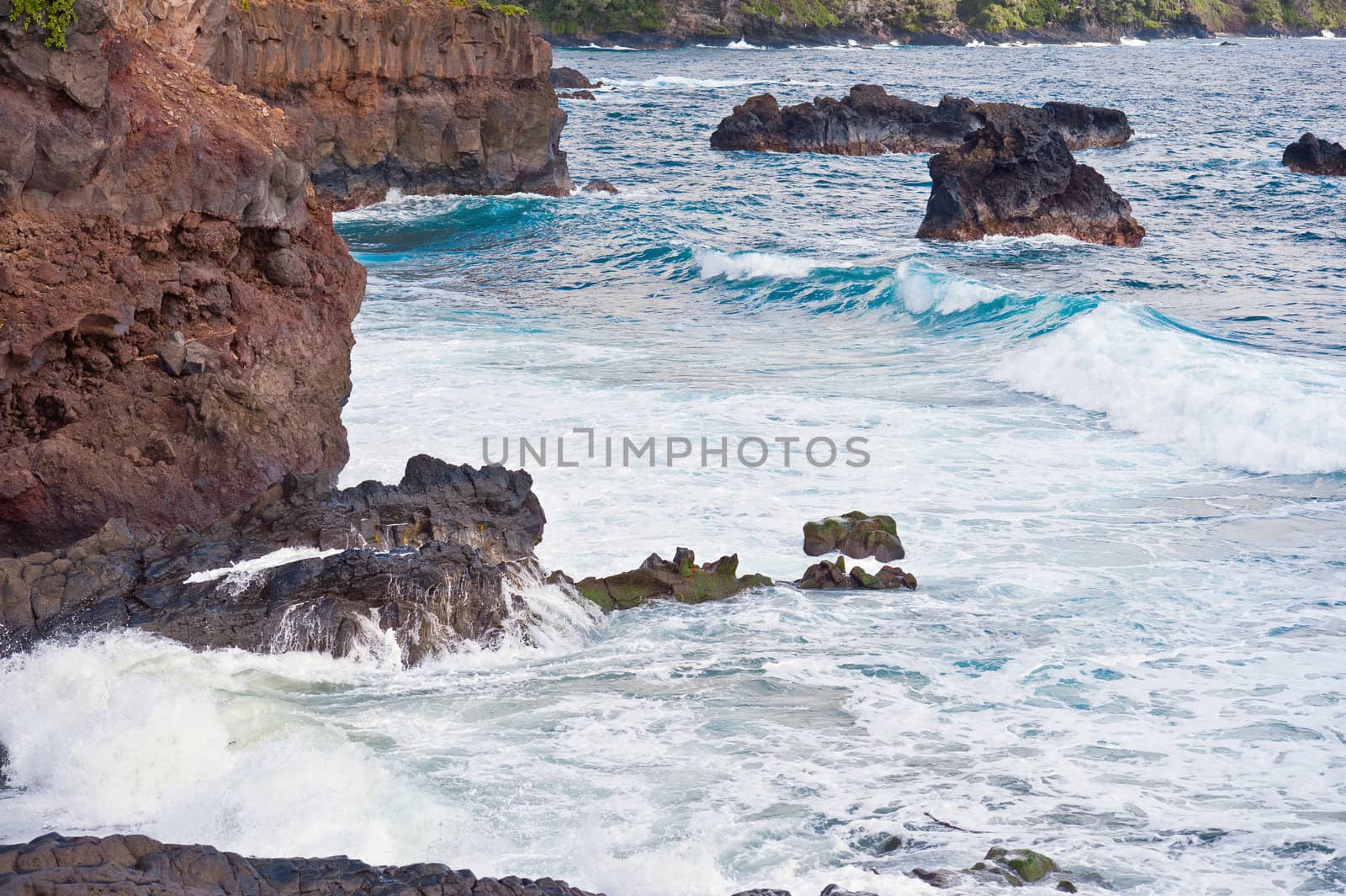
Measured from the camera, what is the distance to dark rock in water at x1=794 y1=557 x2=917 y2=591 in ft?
31.5

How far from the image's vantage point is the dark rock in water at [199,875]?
434 centimetres

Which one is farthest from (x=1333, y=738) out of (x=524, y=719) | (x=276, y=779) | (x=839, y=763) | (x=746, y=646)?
(x=276, y=779)

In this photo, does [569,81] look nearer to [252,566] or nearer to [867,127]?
[867,127]

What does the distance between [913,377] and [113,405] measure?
10.1 meters

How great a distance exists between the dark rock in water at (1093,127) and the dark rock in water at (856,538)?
36361 mm

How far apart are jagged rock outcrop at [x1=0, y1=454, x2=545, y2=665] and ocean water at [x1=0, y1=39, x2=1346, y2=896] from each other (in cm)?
20

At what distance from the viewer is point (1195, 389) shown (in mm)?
14805

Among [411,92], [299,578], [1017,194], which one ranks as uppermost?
[411,92]

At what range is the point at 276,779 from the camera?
6316 mm

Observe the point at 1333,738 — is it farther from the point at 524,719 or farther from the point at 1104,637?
the point at 524,719

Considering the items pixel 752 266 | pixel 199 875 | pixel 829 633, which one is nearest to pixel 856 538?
pixel 829 633

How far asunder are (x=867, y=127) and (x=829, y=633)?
37.8 metres

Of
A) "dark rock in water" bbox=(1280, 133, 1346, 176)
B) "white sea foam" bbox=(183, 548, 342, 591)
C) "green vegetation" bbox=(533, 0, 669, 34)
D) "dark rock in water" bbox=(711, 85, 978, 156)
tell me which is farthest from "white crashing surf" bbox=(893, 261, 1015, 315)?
"green vegetation" bbox=(533, 0, 669, 34)

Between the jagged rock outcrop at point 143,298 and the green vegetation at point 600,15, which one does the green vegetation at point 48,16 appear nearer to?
the jagged rock outcrop at point 143,298
